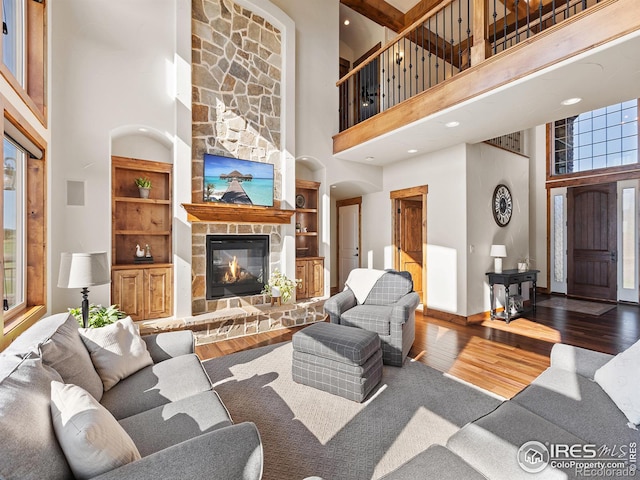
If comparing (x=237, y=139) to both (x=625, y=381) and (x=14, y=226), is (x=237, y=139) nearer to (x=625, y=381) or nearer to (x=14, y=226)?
(x=14, y=226)

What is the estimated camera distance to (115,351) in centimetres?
195

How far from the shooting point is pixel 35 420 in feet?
3.29

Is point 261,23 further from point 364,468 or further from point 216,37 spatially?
point 364,468

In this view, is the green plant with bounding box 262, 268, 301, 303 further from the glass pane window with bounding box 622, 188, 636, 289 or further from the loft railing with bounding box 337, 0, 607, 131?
the glass pane window with bounding box 622, 188, 636, 289

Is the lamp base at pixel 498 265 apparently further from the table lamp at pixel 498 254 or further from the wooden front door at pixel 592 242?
the wooden front door at pixel 592 242

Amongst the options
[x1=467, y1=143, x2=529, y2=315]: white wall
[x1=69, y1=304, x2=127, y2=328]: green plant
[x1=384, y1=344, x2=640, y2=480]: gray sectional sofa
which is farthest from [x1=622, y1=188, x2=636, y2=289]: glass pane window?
[x1=69, y1=304, x2=127, y2=328]: green plant

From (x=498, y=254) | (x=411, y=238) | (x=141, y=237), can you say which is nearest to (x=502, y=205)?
(x=498, y=254)

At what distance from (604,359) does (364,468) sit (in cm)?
163

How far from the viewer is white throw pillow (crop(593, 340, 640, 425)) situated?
4.97ft

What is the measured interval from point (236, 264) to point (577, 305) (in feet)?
20.9

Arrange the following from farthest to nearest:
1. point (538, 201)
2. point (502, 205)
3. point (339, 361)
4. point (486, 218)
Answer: point (538, 201), point (502, 205), point (486, 218), point (339, 361)

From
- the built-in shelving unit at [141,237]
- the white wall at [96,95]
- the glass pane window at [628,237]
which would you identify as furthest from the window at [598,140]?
the built-in shelving unit at [141,237]

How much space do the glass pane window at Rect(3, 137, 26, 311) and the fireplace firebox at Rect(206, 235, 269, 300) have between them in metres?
1.86

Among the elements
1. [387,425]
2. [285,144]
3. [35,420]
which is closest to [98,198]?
[285,144]
